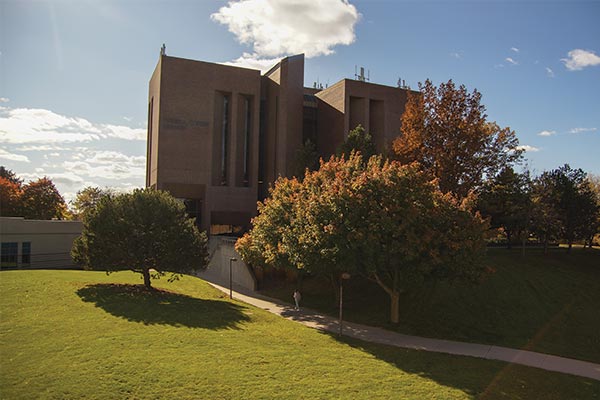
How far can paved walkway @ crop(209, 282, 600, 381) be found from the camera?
51.4ft

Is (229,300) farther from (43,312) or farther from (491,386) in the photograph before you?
(491,386)

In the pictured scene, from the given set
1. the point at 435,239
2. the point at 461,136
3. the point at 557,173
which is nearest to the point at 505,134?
the point at 461,136

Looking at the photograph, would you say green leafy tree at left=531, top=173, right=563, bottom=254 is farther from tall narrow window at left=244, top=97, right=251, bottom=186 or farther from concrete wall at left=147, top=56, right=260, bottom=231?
tall narrow window at left=244, top=97, right=251, bottom=186

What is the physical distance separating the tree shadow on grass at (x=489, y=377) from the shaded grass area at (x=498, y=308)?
13.8 feet

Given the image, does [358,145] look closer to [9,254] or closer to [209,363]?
[209,363]

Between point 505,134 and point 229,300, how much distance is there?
21.6 m

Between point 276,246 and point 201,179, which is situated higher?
point 201,179

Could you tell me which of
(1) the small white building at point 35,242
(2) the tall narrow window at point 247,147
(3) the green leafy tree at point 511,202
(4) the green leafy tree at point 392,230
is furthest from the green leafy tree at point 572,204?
(1) the small white building at point 35,242

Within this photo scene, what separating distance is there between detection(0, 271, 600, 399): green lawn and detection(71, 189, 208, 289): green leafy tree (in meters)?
4.47

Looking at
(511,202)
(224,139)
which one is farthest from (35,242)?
(511,202)

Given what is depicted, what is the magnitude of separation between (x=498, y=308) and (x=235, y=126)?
116 ft

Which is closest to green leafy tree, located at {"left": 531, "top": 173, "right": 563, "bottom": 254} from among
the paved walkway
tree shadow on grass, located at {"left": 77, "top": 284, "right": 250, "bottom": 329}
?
the paved walkway

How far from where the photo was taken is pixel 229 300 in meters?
28.0

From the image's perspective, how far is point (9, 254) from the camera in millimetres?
38844
